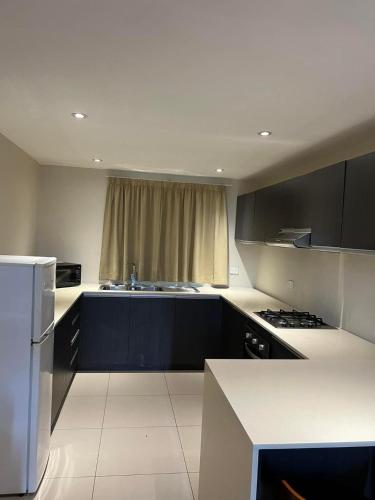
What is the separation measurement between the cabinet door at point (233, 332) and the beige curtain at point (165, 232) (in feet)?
2.50

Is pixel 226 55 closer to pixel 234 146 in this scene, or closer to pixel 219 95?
pixel 219 95

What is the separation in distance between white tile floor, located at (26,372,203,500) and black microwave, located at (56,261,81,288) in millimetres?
1004

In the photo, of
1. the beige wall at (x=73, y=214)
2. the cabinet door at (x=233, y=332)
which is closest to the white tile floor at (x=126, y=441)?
the cabinet door at (x=233, y=332)

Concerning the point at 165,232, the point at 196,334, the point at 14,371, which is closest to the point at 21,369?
the point at 14,371

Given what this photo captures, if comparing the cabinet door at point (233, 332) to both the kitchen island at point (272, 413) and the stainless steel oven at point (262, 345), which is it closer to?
the stainless steel oven at point (262, 345)

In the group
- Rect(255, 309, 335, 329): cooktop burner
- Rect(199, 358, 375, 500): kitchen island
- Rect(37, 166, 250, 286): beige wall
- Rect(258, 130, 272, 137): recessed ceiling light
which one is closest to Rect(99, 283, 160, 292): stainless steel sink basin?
Rect(37, 166, 250, 286): beige wall

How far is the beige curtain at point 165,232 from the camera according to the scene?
4.35m

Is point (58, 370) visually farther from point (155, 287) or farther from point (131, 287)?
point (155, 287)

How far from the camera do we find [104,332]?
3.87m

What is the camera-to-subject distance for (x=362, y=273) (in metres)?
2.58

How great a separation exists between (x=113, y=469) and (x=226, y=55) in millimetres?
2415

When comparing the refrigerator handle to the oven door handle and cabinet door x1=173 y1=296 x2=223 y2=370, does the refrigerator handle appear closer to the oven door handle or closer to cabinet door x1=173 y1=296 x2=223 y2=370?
the oven door handle

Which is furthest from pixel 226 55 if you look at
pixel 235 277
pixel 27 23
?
pixel 235 277

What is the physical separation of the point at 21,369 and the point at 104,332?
1897mm
